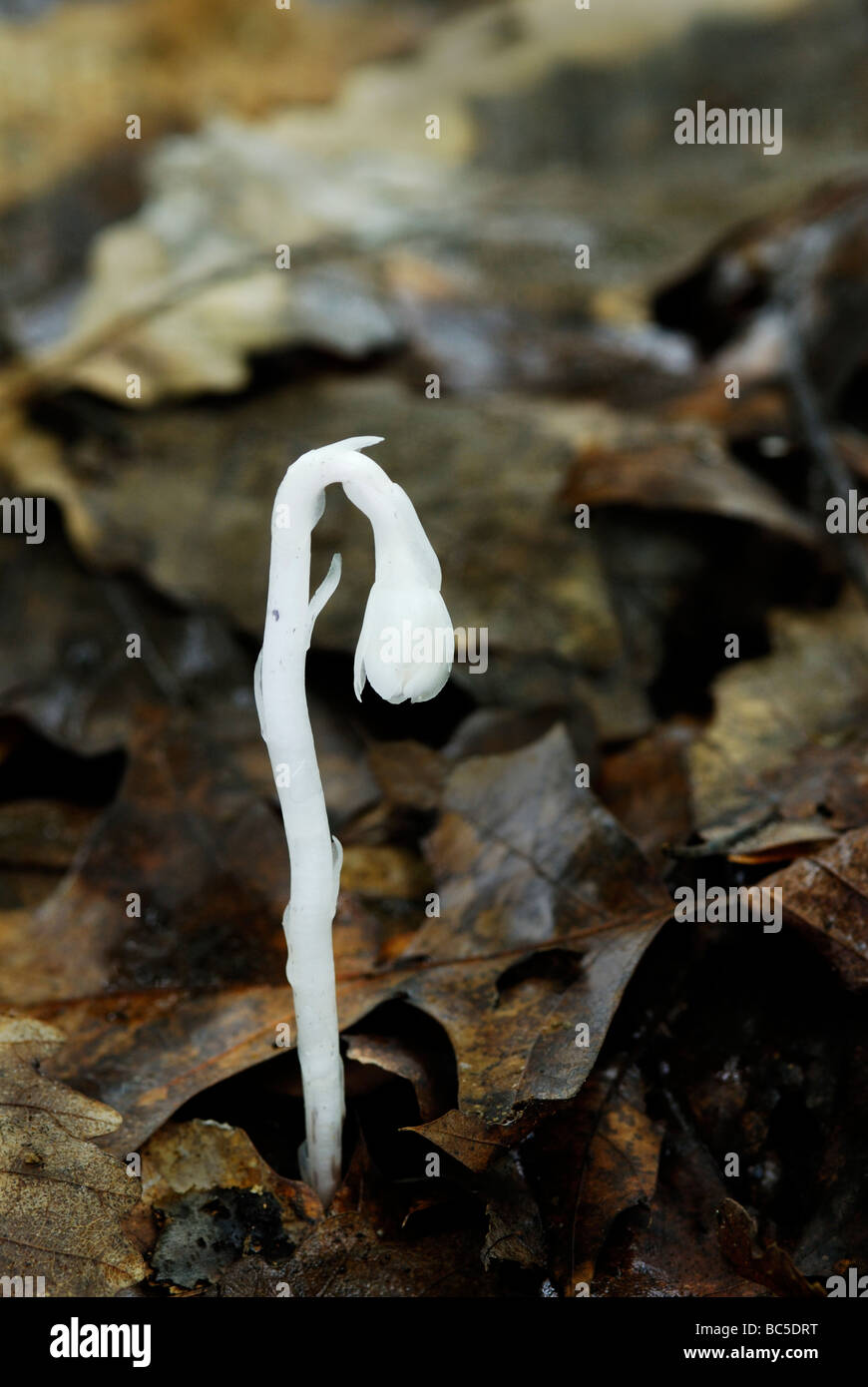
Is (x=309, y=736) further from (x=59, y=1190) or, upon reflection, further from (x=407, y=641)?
(x=59, y=1190)

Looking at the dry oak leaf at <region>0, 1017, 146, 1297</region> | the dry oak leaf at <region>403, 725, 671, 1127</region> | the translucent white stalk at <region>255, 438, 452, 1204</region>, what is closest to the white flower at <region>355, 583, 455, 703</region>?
the translucent white stalk at <region>255, 438, 452, 1204</region>

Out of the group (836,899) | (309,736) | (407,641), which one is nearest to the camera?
(407,641)

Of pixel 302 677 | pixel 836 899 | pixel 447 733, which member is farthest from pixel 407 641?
pixel 447 733

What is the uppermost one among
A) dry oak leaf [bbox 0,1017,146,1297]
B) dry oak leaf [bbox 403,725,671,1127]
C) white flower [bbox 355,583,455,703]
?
white flower [bbox 355,583,455,703]

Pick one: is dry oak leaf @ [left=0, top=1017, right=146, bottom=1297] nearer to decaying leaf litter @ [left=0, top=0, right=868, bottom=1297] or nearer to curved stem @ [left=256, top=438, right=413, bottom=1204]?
decaying leaf litter @ [left=0, top=0, right=868, bottom=1297]

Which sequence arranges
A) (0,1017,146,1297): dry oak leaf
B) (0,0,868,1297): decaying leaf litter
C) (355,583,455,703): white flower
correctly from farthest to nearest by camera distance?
(0,0,868,1297): decaying leaf litter < (0,1017,146,1297): dry oak leaf < (355,583,455,703): white flower

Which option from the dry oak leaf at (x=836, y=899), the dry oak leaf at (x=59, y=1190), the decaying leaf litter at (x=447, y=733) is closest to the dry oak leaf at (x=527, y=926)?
the decaying leaf litter at (x=447, y=733)

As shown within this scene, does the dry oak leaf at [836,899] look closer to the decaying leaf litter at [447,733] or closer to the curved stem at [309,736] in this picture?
the decaying leaf litter at [447,733]
